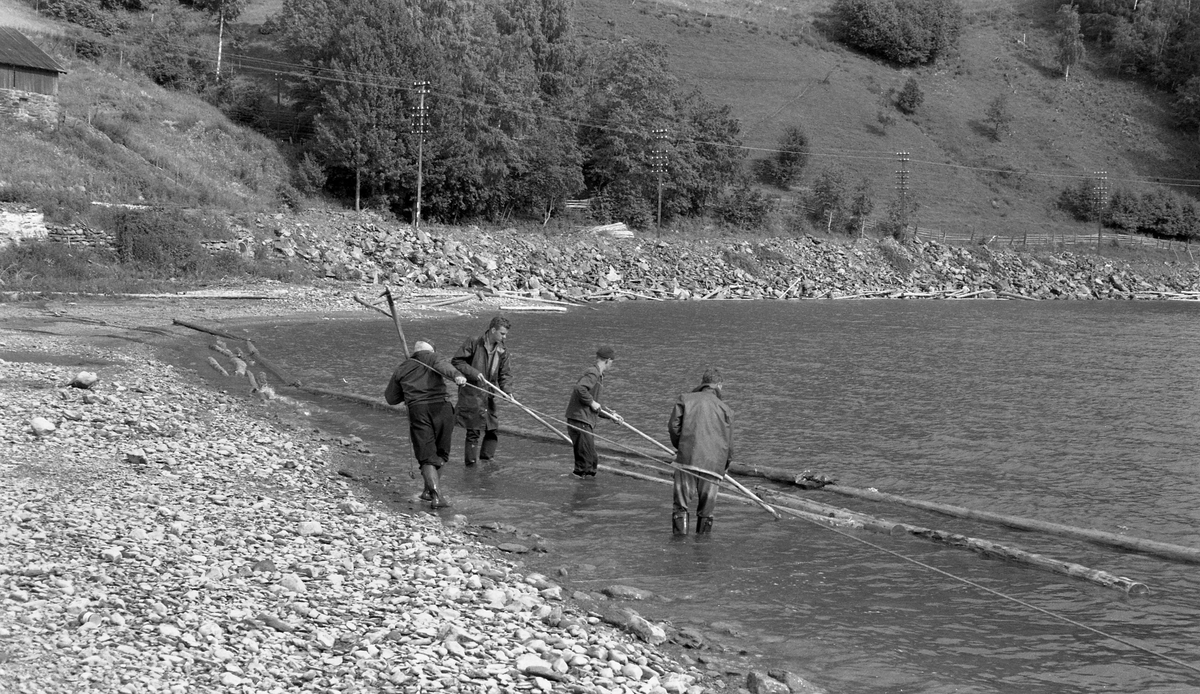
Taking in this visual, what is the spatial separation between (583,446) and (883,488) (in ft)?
16.9

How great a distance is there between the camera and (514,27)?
81.9m

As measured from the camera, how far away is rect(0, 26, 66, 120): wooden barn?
5116 centimetres

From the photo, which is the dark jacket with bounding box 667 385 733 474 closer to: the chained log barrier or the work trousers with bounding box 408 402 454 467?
the work trousers with bounding box 408 402 454 467

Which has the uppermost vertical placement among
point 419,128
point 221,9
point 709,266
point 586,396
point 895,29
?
point 895,29

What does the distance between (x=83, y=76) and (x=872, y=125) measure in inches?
2951

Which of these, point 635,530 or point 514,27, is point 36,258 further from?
point 514,27

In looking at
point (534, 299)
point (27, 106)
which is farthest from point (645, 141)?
point (27, 106)

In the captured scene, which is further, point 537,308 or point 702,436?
point 537,308

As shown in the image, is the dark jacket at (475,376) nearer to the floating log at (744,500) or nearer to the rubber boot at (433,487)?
the rubber boot at (433,487)

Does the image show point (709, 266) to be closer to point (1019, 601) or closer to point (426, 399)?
point (426, 399)

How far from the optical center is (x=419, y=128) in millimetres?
61062

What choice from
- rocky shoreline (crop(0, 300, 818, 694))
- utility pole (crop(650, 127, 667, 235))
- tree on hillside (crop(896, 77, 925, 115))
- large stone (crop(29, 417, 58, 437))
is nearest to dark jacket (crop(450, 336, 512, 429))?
rocky shoreline (crop(0, 300, 818, 694))

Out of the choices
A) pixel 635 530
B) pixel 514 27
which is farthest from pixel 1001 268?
pixel 635 530

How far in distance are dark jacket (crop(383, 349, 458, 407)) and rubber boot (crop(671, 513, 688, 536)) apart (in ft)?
11.5
